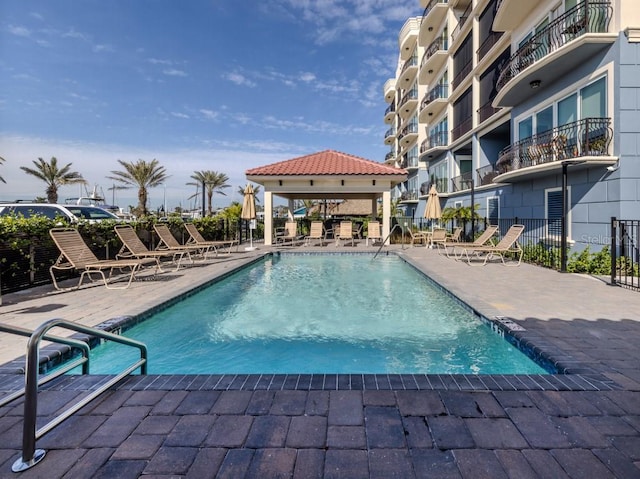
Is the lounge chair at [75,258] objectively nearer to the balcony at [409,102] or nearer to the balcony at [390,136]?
the balcony at [409,102]

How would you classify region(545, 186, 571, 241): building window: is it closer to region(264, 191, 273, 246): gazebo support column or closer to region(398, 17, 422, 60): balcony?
region(264, 191, 273, 246): gazebo support column

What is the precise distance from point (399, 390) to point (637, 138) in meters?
11.0

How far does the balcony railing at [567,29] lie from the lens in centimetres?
996

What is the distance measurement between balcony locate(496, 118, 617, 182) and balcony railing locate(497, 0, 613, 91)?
8.33 ft

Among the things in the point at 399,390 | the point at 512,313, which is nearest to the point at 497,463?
the point at 399,390

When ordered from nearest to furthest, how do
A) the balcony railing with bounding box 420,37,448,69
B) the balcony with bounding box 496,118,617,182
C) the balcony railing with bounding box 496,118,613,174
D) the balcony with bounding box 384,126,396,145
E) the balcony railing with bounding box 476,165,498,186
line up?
the balcony with bounding box 496,118,617,182, the balcony railing with bounding box 496,118,613,174, the balcony railing with bounding box 476,165,498,186, the balcony railing with bounding box 420,37,448,69, the balcony with bounding box 384,126,396,145

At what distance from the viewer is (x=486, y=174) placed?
19.5 meters

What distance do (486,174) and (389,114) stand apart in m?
30.9

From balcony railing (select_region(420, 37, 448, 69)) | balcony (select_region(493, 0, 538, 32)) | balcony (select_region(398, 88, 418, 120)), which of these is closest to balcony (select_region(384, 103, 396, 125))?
balcony (select_region(398, 88, 418, 120))

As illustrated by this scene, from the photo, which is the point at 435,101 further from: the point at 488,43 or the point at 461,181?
the point at 488,43

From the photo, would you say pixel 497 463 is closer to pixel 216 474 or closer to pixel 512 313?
pixel 216 474

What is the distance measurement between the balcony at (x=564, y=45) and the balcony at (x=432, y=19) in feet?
46.6

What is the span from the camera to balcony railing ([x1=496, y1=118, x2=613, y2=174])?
391 inches

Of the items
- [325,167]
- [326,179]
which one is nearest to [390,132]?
[325,167]
